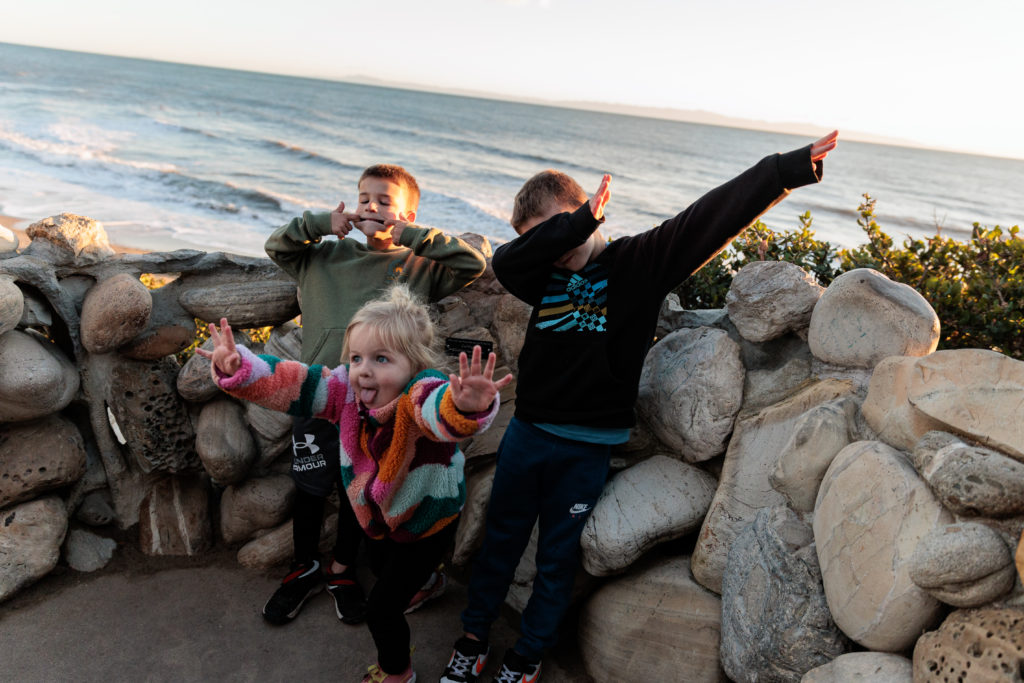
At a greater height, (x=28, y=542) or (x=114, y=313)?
(x=114, y=313)

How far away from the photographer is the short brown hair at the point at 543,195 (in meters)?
2.57

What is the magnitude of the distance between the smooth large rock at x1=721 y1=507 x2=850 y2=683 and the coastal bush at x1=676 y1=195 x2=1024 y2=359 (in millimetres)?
1256

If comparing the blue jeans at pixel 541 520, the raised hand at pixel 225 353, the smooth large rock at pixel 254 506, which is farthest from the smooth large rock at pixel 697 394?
the smooth large rock at pixel 254 506

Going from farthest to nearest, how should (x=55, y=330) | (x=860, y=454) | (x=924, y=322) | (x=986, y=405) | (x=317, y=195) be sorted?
(x=317, y=195) < (x=55, y=330) < (x=924, y=322) < (x=860, y=454) < (x=986, y=405)

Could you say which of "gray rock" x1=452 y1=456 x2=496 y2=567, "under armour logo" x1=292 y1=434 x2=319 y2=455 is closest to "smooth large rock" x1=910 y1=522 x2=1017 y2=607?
"gray rock" x1=452 y1=456 x2=496 y2=567

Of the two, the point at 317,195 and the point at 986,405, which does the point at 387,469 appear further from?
the point at 317,195

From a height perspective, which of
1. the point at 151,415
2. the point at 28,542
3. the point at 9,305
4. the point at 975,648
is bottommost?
the point at 28,542

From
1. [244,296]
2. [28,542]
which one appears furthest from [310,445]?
[28,542]

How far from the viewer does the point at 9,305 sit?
8.85ft

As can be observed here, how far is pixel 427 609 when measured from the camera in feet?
9.92

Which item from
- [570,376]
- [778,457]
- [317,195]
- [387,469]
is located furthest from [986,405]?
[317,195]

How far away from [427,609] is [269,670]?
68 cm

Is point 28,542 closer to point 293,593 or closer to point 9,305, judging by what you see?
point 9,305

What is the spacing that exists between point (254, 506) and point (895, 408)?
8.86 feet
